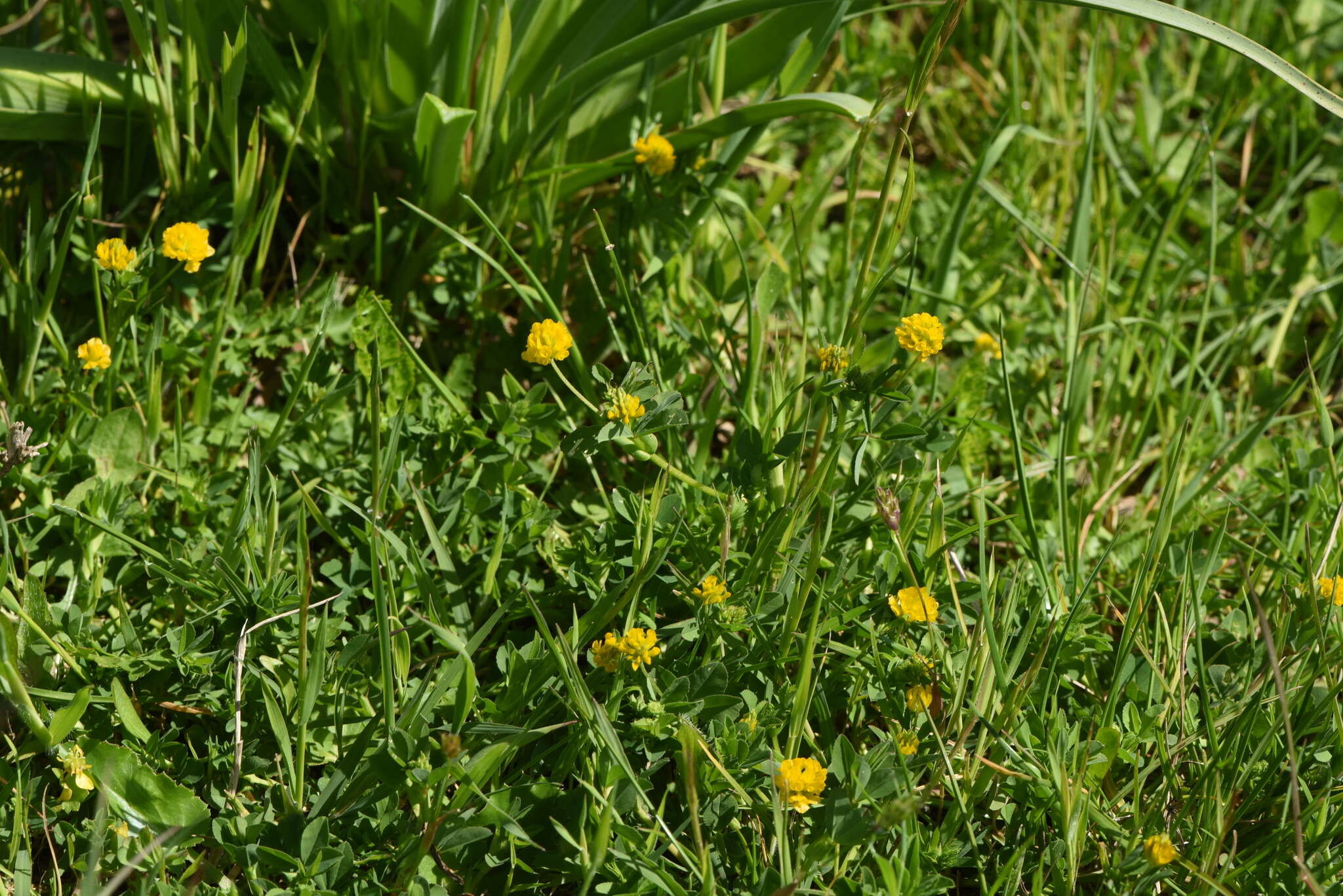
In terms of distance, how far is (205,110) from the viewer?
205cm

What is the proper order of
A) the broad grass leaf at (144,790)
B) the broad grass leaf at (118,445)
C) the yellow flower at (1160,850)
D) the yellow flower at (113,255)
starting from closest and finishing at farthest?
the yellow flower at (1160,850), the broad grass leaf at (144,790), the yellow flower at (113,255), the broad grass leaf at (118,445)

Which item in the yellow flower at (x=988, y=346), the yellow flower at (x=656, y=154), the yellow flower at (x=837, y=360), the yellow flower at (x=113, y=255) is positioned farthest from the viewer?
the yellow flower at (x=988, y=346)

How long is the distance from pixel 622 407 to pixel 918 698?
1.91 feet

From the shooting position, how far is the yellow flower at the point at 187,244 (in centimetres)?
176

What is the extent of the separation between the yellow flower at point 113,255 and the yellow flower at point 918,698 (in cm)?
133

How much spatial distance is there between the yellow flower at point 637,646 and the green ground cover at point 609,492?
0.02m

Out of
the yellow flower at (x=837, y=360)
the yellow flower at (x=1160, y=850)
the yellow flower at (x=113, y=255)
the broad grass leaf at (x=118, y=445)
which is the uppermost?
the yellow flower at (x=837, y=360)

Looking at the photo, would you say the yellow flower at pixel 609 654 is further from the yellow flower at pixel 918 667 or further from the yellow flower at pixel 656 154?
the yellow flower at pixel 656 154

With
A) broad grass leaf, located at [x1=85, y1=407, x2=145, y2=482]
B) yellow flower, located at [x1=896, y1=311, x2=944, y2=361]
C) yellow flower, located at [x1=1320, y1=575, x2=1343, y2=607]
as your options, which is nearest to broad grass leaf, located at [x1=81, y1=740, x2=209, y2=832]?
broad grass leaf, located at [x1=85, y1=407, x2=145, y2=482]

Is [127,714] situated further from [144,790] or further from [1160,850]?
[1160,850]

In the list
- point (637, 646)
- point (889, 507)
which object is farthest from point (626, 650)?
point (889, 507)

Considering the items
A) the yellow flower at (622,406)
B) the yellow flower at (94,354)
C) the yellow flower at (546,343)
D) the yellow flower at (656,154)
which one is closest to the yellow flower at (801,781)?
the yellow flower at (622,406)

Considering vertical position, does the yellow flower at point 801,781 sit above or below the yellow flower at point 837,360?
below

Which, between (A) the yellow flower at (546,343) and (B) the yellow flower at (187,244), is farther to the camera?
(B) the yellow flower at (187,244)
